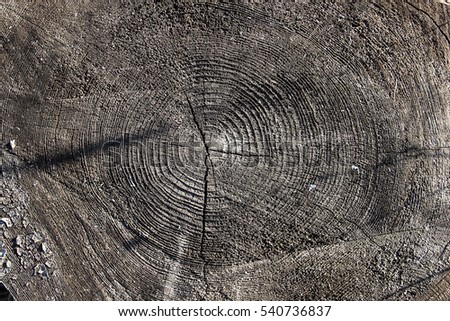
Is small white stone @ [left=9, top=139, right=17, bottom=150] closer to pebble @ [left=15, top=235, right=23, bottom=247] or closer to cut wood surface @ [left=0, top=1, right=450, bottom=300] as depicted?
cut wood surface @ [left=0, top=1, right=450, bottom=300]

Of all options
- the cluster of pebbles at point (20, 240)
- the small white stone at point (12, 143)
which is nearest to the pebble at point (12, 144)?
the small white stone at point (12, 143)

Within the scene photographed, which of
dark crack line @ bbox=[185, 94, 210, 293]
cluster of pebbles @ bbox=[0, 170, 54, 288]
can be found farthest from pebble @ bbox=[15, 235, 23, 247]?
dark crack line @ bbox=[185, 94, 210, 293]

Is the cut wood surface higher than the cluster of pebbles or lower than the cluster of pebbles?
higher

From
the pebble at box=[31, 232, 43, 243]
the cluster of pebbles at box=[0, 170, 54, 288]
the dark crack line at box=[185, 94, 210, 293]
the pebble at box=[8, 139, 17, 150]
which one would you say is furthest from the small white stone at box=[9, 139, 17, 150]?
the dark crack line at box=[185, 94, 210, 293]

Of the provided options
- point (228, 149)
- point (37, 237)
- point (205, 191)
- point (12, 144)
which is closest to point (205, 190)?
point (205, 191)

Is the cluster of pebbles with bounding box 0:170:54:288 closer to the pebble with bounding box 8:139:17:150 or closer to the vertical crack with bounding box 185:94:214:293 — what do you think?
the pebble with bounding box 8:139:17:150

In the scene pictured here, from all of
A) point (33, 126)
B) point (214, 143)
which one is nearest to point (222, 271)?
point (214, 143)

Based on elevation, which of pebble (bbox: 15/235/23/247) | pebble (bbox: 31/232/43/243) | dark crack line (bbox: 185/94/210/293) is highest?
dark crack line (bbox: 185/94/210/293)

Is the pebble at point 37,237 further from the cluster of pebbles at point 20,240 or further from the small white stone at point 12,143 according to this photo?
the small white stone at point 12,143
